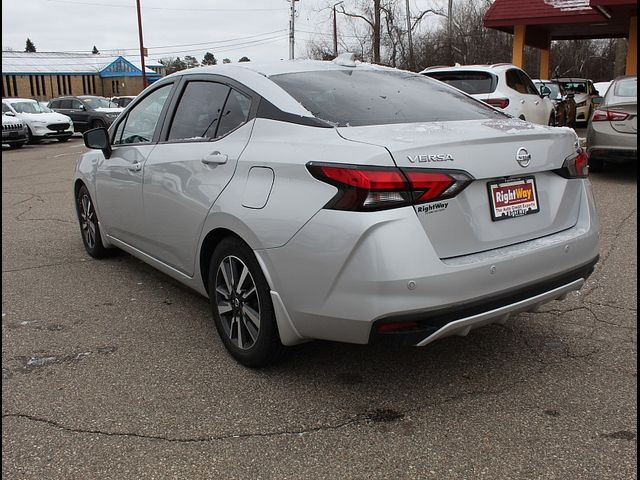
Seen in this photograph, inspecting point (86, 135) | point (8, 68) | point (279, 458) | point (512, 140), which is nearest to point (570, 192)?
point (512, 140)

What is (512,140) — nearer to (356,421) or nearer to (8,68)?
(356,421)

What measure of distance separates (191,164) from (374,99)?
1.13 meters

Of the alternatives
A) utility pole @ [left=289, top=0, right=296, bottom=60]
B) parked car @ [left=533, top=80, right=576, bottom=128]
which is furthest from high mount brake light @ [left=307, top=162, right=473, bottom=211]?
utility pole @ [left=289, top=0, right=296, bottom=60]

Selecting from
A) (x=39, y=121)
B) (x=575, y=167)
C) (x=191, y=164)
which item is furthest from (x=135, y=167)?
(x=39, y=121)

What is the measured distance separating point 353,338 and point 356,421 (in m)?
0.41

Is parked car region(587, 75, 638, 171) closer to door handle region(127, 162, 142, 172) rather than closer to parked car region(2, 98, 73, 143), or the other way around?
door handle region(127, 162, 142, 172)

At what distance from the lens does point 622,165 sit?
11047 millimetres

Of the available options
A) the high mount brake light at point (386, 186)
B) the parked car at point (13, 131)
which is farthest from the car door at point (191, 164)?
the parked car at point (13, 131)

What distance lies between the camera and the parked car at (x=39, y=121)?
22.1 m

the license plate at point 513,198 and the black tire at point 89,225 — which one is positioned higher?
the license plate at point 513,198

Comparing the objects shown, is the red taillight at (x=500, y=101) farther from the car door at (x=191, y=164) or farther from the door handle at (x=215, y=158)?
the door handle at (x=215, y=158)

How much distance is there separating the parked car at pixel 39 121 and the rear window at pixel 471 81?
16079 millimetres

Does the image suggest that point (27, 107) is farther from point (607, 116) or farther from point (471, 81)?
point (607, 116)

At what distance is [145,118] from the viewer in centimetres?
464
